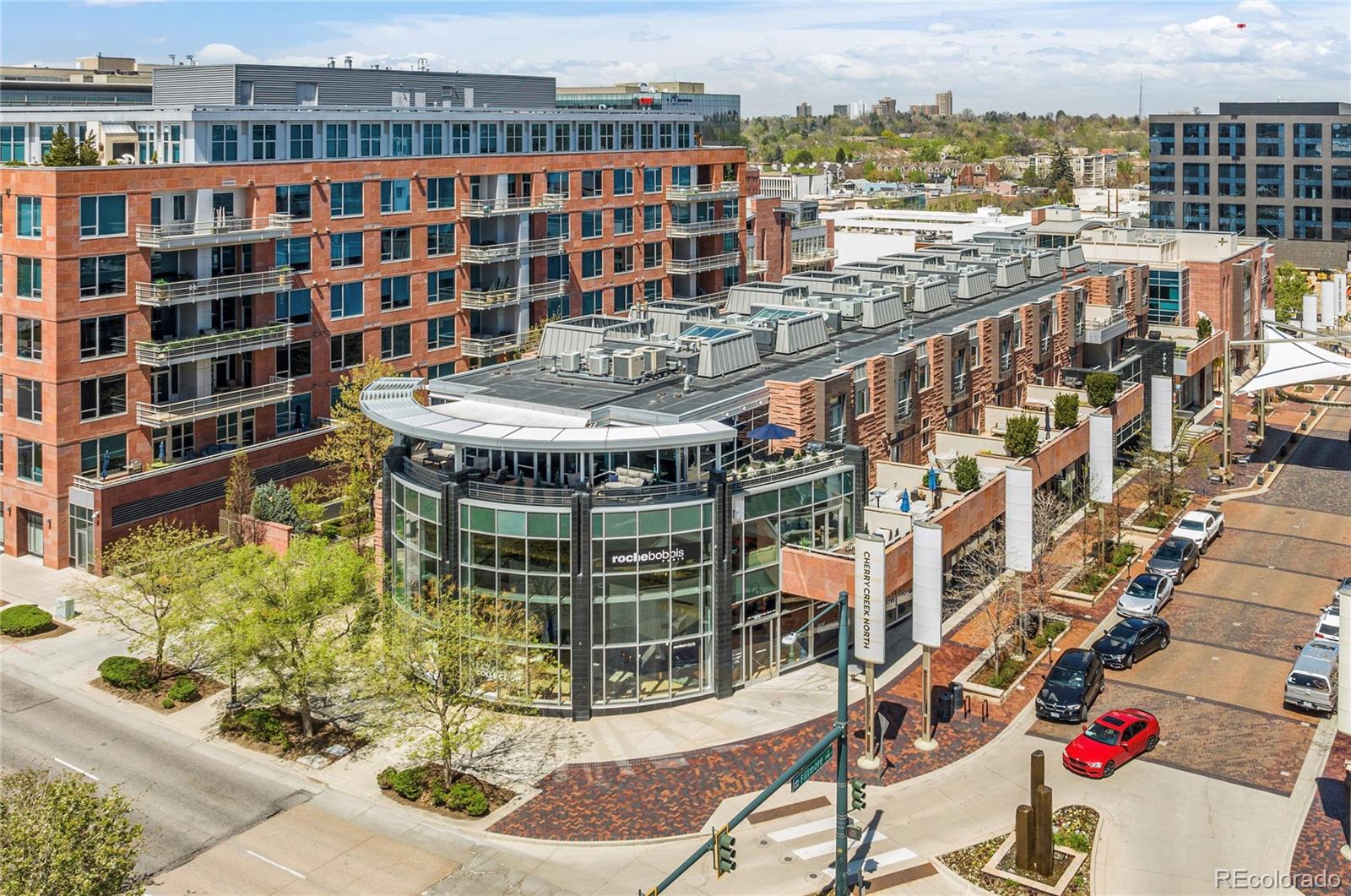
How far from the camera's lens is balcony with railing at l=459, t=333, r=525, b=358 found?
81.4m

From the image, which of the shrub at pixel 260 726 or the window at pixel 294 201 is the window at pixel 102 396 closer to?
the window at pixel 294 201

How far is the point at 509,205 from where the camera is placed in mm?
83562

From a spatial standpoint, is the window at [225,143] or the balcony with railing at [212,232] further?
the window at [225,143]

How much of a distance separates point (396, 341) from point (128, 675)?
32.6 metres

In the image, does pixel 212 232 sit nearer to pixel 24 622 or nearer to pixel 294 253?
pixel 294 253

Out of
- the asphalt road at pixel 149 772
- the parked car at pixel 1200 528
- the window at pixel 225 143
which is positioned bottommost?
the asphalt road at pixel 149 772

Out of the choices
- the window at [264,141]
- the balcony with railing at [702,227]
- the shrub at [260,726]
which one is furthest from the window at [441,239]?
the shrub at [260,726]

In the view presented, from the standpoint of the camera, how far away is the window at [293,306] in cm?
6944

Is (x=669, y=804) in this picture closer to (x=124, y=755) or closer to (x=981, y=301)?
(x=124, y=755)

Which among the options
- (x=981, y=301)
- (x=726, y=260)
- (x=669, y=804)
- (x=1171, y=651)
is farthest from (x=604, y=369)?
(x=726, y=260)

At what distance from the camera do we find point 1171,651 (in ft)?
168

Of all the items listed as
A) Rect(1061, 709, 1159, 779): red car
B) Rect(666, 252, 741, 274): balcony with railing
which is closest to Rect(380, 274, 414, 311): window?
Rect(666, 252, 741, 274): balcony with railing

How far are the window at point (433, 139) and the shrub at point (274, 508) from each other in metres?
28.3

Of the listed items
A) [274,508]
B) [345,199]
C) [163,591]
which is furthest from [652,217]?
[163,591]
